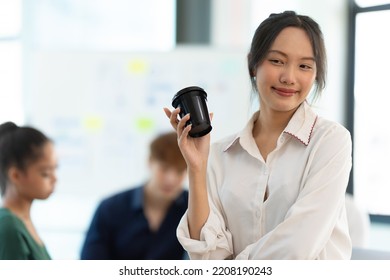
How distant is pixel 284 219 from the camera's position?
87 centimetres

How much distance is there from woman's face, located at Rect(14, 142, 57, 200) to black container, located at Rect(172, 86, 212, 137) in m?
0.42

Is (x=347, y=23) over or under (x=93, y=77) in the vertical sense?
over

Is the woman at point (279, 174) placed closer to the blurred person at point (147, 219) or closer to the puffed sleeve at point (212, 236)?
the puffed sleeve at point (212, 236)

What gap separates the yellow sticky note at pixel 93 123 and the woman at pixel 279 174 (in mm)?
1607

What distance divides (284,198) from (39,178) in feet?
1.81

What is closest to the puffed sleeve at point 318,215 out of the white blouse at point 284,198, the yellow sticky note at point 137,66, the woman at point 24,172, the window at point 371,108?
the white blouse at point 284,198

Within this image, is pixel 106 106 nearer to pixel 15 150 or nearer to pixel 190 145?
pixel 15 150

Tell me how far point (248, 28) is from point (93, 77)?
814 millimetres

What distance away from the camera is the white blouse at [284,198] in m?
0.84

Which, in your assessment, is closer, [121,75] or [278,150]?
[278,150]

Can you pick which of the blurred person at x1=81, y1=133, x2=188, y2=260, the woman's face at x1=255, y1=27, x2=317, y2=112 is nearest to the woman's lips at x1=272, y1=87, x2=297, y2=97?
the woman's face at x1=255, y1=27, x2=317, y2=112
